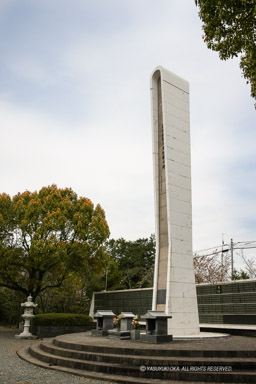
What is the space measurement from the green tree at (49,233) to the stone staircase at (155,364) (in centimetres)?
807

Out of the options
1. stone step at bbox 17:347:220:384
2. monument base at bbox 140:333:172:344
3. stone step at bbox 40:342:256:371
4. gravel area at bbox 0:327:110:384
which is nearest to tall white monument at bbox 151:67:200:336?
monument base at bbox 140:333:172:344

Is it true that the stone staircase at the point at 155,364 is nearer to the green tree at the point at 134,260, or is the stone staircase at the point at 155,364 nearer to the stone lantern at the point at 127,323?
the stone lantern at the point at 127,323

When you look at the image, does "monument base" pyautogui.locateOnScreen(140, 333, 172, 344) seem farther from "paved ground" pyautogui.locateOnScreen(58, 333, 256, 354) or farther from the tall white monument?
the tall white monument

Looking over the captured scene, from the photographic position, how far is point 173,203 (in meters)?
12.8

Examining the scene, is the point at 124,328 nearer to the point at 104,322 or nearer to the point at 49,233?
the point at 104,322

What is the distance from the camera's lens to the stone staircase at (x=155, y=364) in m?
6.58

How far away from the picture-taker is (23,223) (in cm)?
1677

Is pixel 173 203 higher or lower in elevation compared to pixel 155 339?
higher

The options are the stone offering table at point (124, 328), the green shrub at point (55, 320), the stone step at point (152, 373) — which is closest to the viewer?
the stone step at point (152, 373)

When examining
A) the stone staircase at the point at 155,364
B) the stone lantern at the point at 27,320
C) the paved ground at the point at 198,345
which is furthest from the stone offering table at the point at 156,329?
the stone lantern at the point at 27,320

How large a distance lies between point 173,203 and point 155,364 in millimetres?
6582

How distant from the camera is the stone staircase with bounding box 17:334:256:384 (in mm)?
6582

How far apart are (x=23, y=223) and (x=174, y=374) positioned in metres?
11.9

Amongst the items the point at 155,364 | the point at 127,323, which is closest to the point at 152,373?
the point at 155,364
